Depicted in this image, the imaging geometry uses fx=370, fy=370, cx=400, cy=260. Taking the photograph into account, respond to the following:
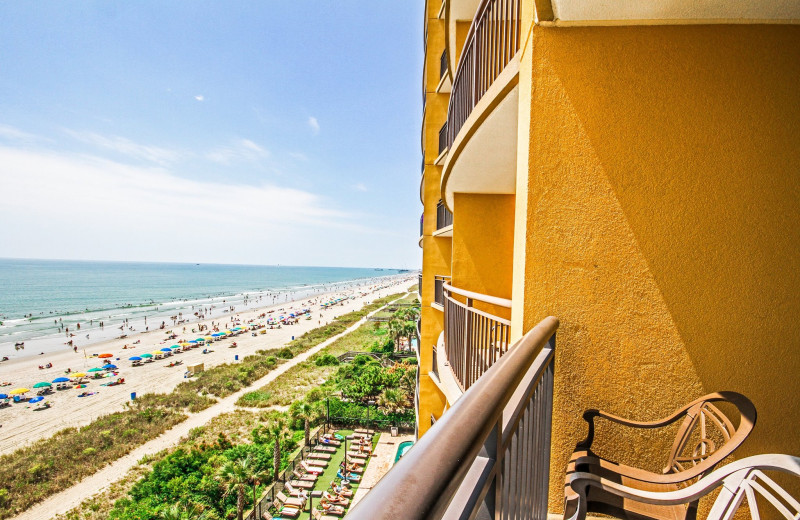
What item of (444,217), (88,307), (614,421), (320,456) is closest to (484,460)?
(614,421)

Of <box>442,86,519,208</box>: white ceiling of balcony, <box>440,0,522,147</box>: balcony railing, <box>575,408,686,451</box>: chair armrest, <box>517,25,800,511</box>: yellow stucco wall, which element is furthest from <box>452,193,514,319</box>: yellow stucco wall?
<box>575,408,686,451</box>: chair armrest

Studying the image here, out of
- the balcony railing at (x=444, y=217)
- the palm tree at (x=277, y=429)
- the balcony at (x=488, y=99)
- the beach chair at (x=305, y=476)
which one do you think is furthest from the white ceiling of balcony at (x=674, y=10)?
the palm tree at (x=277, y=429)

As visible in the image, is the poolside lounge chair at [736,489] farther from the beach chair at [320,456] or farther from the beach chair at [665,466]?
the beach chair at [320,456]

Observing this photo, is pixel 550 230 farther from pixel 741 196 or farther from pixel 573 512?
pixel 573 512

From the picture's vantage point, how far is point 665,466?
2.43 meters

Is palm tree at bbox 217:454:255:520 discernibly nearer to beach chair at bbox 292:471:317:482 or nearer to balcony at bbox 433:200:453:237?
beach chair at bbox 292:471:317:482

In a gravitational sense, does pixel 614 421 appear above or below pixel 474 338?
below

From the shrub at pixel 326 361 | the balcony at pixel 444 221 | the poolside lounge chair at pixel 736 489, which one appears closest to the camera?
the poolside lounge chair at pixel 736 489

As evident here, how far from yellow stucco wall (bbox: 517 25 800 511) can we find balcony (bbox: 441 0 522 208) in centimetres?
55

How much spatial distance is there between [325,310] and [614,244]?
7443cm

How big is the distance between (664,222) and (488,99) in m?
1.67

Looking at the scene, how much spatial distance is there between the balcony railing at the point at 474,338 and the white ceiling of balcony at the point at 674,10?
1.97 metres

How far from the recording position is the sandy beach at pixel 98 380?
23234 millimetres

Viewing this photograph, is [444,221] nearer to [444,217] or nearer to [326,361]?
[444,217]
